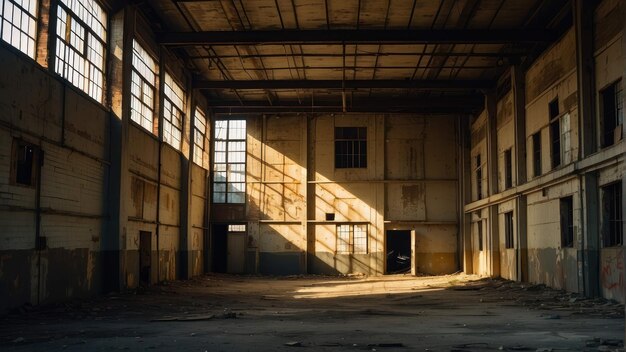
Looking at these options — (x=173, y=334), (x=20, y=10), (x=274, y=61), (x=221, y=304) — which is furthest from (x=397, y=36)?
(x=173, y=334)

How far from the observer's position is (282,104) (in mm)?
30359

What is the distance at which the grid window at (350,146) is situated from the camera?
1222 inches

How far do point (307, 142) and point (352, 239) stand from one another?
17.0ft

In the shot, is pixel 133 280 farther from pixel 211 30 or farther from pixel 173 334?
pixel 173 334

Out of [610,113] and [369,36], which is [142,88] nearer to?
[369,36]

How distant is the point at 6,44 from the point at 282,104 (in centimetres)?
1896

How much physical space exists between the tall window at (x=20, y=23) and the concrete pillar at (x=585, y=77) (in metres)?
13.0

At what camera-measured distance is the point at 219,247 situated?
3183 centimetres

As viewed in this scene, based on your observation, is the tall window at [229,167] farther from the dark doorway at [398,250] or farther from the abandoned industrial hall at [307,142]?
the dark doorway at [398,250]

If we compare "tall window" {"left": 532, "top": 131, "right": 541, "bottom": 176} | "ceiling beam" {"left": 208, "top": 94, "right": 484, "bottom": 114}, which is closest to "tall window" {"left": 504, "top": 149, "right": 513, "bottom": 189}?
"tall window" {"left": 532, "top": 131, "right": 541, "bottom": 176}

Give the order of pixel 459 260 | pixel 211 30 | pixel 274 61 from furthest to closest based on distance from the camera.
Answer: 1. pixel 459 260
2. pixel 274 61
3. pixel 211 30

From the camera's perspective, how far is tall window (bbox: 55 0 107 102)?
1462cm

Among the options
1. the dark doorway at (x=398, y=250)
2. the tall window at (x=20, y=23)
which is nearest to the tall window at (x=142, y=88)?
the tall window at (x=20, y=23)

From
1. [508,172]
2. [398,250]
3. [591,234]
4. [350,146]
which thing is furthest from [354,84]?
[398,250]
